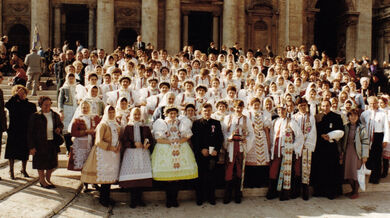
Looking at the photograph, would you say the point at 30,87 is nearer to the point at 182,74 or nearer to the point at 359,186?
the point at 182,74

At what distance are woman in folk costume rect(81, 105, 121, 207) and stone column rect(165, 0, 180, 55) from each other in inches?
608

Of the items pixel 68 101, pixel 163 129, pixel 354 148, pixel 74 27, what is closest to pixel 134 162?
pixel 163 129

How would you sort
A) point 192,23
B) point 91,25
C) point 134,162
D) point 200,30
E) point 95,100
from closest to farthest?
point 134,162, point 95,100, point 91,25, point 192,23, point 200,30

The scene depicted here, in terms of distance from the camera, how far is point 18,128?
7.97 m

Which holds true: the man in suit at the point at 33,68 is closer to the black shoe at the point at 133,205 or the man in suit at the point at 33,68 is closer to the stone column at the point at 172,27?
the black shoe at the point at 133,205

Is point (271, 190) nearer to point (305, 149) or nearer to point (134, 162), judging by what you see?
point (305, 149)

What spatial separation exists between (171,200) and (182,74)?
3857 mm

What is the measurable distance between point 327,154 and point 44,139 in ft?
20.3

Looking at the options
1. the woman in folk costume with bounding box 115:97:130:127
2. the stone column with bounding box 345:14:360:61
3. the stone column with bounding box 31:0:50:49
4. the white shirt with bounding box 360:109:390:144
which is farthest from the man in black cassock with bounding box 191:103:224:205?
the stone column with bounding box 345:14:360:61

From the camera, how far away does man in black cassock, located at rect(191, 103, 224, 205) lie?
7.45 metres

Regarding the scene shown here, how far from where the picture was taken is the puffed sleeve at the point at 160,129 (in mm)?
7246

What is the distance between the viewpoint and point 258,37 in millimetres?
24812

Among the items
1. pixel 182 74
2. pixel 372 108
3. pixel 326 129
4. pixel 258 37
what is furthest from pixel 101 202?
pixel 258 37

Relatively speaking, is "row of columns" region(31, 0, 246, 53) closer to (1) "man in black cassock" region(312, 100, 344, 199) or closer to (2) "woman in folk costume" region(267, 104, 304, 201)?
(1) "man in black cassock" region(312, 100, 344, 199)
